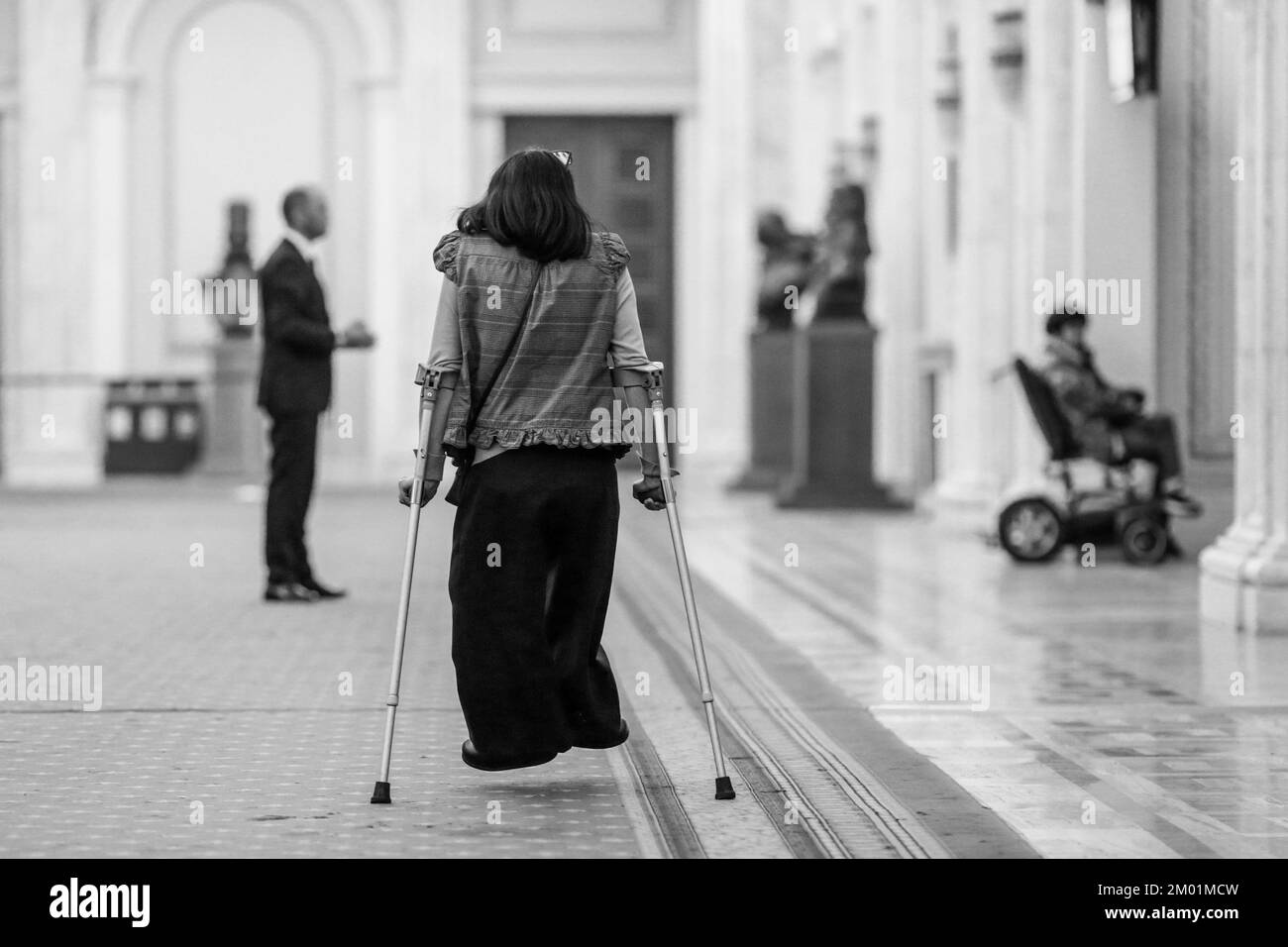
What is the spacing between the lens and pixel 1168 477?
12844 millimetres

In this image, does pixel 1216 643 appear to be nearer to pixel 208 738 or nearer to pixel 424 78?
pixel 208 738

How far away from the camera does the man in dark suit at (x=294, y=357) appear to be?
10398 millimetres

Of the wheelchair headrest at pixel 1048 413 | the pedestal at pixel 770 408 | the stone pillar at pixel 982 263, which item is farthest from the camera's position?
the pedestal at pixel 770 408

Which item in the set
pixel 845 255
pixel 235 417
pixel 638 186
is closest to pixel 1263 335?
pixel 845 255

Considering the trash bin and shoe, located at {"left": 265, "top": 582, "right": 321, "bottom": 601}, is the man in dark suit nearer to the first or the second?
shoe, located at {"left": 265, "top": 582, "right": 321, "bottom": 601}

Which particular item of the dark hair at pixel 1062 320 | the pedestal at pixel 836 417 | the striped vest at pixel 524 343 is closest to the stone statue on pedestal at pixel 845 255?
the pedestal at pixel 836 417

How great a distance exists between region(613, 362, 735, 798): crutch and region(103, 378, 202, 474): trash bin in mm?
20851

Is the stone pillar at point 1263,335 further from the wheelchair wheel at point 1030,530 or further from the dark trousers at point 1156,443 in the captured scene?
the wheelchair wheel at point 1030,530

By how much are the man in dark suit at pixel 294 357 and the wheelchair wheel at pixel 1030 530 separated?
4.15 meters

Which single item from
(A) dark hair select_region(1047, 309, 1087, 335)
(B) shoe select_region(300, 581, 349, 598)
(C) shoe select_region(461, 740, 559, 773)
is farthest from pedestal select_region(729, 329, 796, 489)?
(C) shoe select_region(461, 740, 559, 773)

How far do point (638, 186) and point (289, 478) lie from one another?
17.2 meters

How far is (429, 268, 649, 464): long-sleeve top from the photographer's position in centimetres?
561

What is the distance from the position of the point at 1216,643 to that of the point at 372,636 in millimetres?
3434
